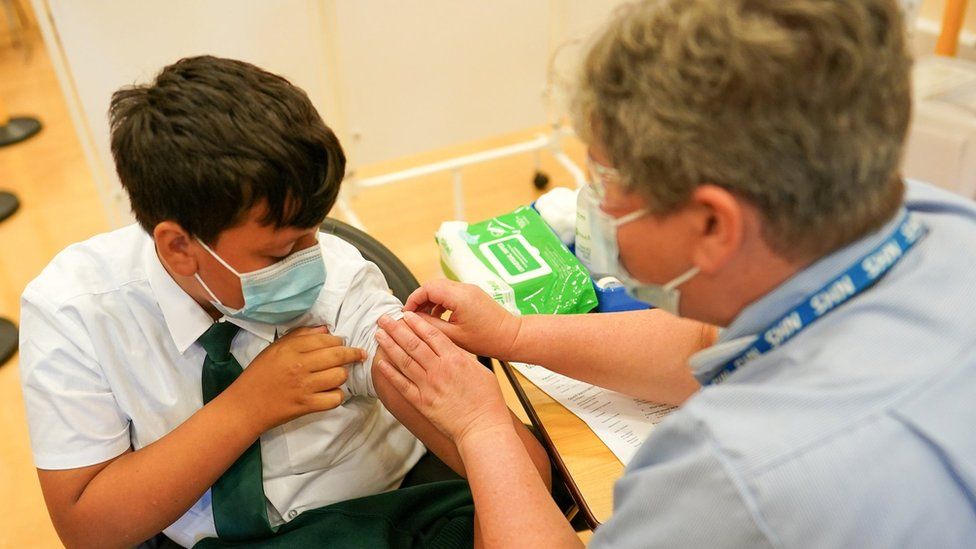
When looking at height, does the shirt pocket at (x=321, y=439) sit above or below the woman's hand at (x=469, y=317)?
below

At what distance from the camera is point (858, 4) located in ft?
2.38

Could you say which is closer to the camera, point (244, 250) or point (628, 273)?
point (628, 273)

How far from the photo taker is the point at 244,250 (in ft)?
3.97

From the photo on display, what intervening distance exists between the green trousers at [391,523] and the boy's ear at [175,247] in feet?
1.49

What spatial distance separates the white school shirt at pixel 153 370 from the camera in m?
1.19

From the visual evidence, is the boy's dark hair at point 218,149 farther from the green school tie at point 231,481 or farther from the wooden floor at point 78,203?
the wooden floor at point 78,203

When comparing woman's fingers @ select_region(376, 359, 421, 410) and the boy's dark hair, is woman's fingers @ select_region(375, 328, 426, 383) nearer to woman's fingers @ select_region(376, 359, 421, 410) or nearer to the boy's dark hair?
woman's fingers @ select_region(376, 359, 421, 410)

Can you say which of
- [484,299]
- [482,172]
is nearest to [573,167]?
[482,172]

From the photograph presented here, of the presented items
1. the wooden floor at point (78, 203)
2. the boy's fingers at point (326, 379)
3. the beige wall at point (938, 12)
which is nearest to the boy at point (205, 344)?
the boy's fingers at point (326, 379)

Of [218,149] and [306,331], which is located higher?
[218,149]

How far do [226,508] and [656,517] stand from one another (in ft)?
2.47

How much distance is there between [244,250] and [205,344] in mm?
187

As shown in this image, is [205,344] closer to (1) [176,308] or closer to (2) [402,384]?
(1) [176,308]

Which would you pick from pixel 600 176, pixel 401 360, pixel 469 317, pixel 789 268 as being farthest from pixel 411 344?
pixel 789 268
